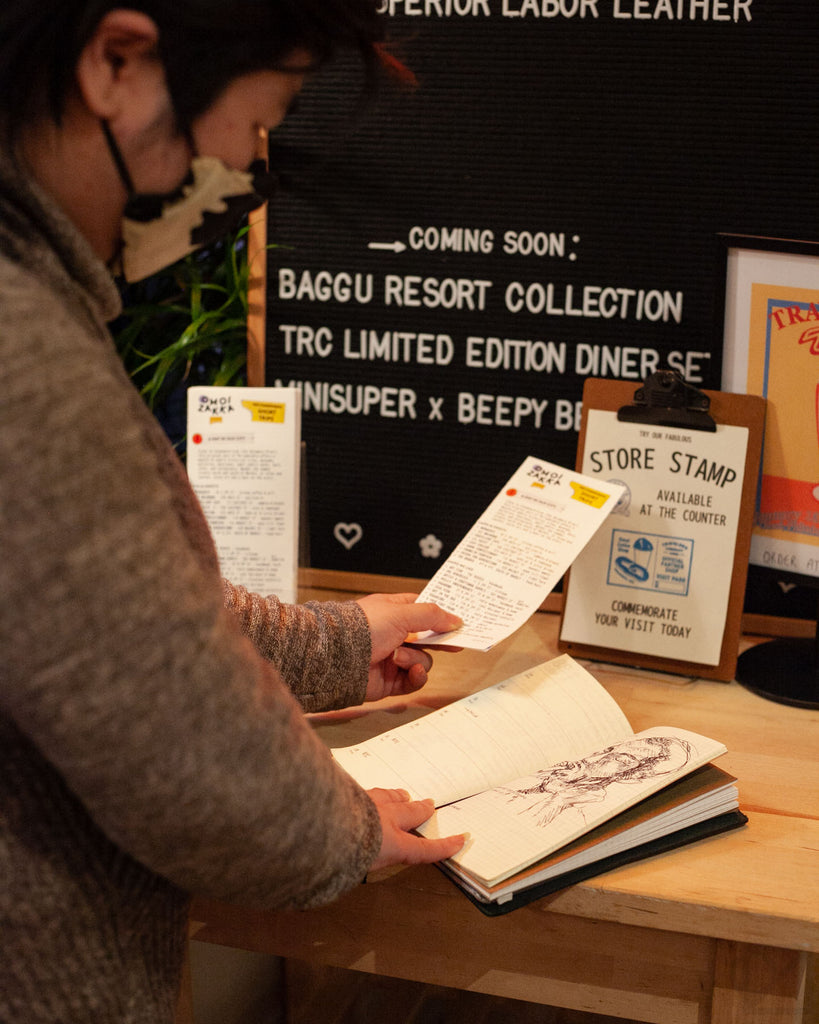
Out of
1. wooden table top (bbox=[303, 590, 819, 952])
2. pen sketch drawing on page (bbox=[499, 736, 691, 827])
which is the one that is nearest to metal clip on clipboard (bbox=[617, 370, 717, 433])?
wooden table top (bbox=[303, 590, 819, 952])

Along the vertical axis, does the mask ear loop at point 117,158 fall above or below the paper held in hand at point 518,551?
above

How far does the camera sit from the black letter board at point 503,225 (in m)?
1.34

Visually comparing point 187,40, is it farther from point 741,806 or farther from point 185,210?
point 741,806

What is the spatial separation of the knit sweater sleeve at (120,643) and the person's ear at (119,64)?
0.39 ft

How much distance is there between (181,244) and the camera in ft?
2.42

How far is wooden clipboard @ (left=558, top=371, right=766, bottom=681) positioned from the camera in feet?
4.16

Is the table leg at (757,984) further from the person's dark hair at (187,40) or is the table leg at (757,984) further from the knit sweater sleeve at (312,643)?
the person's dark hair at (187,40)

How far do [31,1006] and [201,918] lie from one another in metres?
0.36

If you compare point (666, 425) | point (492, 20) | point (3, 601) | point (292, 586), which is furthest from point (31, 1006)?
Result: point (492, 20)

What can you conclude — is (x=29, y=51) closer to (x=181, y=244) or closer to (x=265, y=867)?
(x=181, y=244)

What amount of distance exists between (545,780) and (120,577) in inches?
22.3

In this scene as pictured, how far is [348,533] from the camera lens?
5.23 feet

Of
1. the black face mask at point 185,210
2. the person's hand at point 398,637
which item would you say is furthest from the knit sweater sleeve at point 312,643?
the black face mask at point 185,210

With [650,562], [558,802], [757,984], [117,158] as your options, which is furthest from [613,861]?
[117,158]
